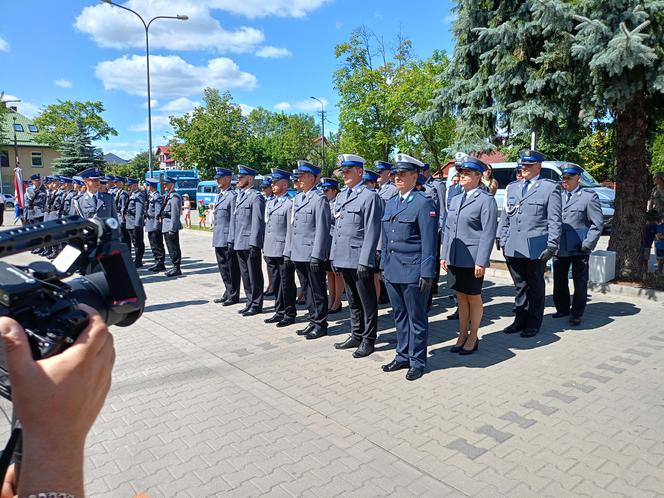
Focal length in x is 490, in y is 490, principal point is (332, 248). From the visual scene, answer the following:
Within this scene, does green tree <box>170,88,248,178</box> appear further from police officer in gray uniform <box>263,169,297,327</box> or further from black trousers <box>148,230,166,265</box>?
police officer in gray uniform <box>263,169,297,327</box>

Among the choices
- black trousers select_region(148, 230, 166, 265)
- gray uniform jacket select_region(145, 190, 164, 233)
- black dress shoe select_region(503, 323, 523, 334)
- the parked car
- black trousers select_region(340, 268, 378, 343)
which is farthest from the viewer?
the parked car

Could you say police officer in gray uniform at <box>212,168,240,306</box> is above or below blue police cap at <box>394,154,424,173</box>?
below

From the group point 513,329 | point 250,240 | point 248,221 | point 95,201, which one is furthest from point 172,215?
point 513,329

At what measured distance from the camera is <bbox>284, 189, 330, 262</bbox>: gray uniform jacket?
5.77m

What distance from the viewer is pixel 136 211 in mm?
11234

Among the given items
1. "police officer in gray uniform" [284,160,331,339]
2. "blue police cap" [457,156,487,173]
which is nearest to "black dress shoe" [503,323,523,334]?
"blue police cap" [457,156,487,173]

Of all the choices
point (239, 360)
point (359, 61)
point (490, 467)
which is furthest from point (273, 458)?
point (359, 61)

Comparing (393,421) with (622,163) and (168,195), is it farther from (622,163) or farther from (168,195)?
(168,195)

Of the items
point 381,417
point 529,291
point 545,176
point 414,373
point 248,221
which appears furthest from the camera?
point 545,176

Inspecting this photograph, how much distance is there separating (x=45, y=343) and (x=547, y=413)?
147 inches

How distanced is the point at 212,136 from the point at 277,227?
123ft

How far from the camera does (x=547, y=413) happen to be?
374 cm

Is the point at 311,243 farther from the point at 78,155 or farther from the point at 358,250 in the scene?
the point at 78,155

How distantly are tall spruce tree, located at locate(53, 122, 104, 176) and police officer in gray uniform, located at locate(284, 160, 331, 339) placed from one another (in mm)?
33452
